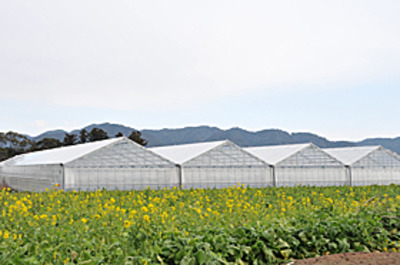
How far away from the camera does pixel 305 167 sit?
29531 mm

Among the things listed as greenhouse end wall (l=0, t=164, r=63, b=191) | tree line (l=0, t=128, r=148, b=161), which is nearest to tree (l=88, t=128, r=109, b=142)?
tree line (l=0, t=128, r=148, b=161)

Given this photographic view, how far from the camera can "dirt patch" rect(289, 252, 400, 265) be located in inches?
258

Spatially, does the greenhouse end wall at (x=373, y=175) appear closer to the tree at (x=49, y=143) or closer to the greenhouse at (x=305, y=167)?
the greenhouse at (x=305, y=167)

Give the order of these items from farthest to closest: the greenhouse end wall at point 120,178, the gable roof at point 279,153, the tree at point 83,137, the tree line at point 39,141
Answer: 1. the tree at point 83,137
2. the tree line at point 39,141
3. the gable roof at point 279,153
4. the greenhouse end wall at point 120,178

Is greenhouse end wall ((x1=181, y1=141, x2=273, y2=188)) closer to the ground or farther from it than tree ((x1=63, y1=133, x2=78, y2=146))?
closer to the ground

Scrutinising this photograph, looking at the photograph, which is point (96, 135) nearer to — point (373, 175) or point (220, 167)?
point (220, 167)

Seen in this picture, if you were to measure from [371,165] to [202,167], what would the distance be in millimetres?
13126

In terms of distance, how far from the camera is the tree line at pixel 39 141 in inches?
2446

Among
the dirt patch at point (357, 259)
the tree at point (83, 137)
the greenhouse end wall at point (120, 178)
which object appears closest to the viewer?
the dirt patch at point (357, 259)

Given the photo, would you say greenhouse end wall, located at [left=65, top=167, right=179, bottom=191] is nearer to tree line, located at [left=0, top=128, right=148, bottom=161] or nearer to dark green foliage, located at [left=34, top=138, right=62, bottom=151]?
tree line, located at [left=0, top=128, right=148, bottom=161]

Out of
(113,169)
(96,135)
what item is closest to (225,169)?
(113,169)

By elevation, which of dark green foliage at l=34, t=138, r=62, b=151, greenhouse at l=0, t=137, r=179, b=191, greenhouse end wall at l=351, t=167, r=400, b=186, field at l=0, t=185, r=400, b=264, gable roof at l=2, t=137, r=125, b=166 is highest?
dark green foliage at l=34, t=138, r=62, b=151

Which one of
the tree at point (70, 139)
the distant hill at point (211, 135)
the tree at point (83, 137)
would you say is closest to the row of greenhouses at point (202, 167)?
the tree at point (70, 139)

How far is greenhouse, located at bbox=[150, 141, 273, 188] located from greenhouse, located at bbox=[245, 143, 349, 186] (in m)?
0.93
